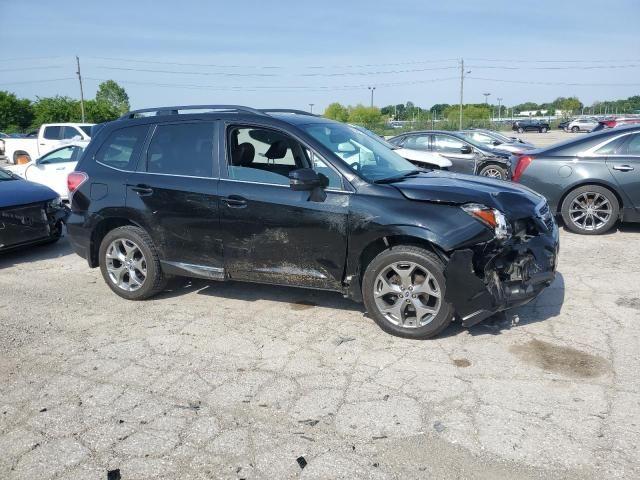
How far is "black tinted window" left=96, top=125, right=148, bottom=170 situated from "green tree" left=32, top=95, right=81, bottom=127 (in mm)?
47143

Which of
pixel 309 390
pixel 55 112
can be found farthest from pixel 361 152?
pixel 55 112

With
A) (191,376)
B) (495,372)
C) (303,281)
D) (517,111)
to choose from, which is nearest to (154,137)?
(303,281)

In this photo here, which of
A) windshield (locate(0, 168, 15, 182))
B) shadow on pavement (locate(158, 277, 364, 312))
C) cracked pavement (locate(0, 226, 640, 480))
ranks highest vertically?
windshield (locate(0, 168, 15, 182))

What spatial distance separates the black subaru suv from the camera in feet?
14.6

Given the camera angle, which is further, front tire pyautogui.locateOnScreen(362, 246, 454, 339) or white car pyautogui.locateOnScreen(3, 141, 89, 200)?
white car pyautogui.locateOnScreen(3, 141, 89, 200)

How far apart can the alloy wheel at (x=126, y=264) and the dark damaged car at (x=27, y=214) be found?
249 centimetres

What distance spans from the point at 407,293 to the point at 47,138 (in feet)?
66.5

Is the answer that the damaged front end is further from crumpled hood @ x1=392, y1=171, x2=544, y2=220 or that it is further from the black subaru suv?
crumpled hood @ x1=392, y1=171, x2=544, y2=220

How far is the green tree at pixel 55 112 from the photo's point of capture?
48.5 meters

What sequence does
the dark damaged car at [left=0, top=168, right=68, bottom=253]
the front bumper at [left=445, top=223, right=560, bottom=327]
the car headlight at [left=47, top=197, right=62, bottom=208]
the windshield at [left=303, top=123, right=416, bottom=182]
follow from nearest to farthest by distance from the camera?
the front bumper at [left=445, top=223, right=560, bottom=327] < the windshield at [left=303, top=123, right=416, bottom=182] < the dark damaged car at [left=0, top=168, right=68, bottom=253] < the car headlight at [left=47, top=197, right=62, bottom=208]

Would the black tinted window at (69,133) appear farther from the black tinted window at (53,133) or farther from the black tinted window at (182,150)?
the black tinted window at (182,150)

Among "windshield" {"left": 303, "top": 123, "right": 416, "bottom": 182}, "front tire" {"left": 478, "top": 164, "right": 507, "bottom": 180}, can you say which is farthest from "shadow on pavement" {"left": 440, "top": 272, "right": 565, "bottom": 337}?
"front tire" {"left": 478, "top": 164, "right": 507, "bottom": 180}

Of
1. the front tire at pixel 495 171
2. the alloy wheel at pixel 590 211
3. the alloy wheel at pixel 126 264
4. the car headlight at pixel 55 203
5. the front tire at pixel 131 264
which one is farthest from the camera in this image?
the front tire at pixel 495 171

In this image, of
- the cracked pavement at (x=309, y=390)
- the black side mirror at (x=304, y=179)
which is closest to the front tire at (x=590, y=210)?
the cracked pavement at (x=309, y=390)
